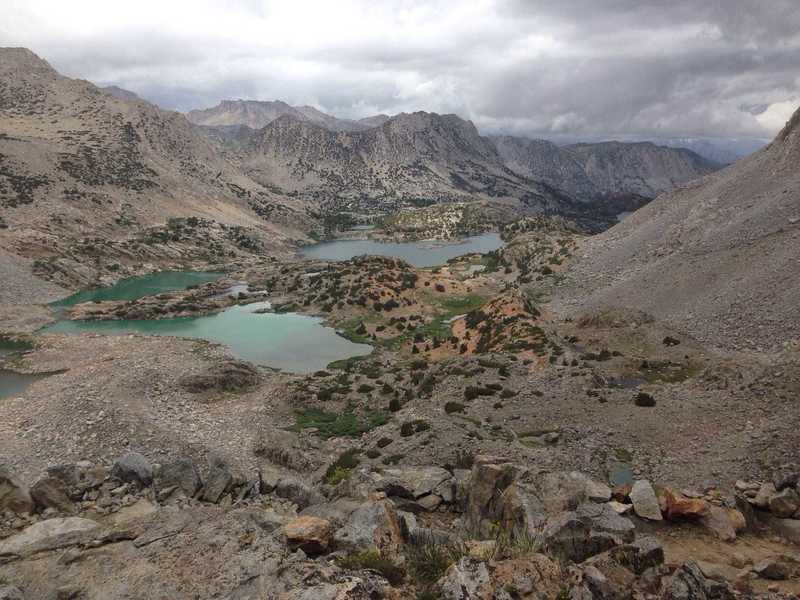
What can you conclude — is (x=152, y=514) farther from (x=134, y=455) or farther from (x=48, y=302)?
(x=48, y=302)

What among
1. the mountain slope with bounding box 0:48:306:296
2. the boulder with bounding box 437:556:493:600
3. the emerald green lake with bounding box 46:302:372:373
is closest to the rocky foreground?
the boulder with bounding box 437:556:493:600

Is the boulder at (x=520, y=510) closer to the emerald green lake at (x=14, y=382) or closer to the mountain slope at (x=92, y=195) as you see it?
the emerald green lake at (x=14, y=382)

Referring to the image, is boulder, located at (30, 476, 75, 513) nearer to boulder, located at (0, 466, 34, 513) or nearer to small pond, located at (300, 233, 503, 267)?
boulder, located at (0, 466, 34, 513)

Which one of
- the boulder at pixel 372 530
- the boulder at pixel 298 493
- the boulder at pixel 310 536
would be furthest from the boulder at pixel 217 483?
the boulder at pixel 372 530

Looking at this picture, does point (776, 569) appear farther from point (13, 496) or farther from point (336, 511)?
point (13, 496)

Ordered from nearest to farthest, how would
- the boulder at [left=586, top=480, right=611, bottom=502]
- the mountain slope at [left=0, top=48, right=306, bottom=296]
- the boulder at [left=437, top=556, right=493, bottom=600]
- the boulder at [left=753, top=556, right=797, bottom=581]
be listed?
the boulder at [left=437, top=556, right=493, bottom=600] → the boulder at [left=753, top=556, right=797, bottom=581] → the boulder at [left=586, top=480, right=611, bottom=502] → the mountain slope at [left=0, top=48, right=306, bottom=296]
